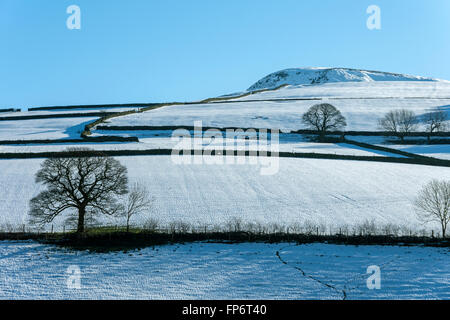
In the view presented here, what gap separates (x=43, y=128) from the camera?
Answer: 86.9 meters

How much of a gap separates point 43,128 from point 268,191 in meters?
63.5

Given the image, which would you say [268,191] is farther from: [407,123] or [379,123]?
[379,123]

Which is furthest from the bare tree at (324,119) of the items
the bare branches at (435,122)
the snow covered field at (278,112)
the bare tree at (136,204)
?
the bare tree at (136,204)

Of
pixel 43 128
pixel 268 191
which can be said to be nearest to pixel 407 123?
pixel 268 191

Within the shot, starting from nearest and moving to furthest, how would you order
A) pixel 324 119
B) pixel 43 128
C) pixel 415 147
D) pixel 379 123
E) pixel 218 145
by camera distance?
pixel 218 145 → pixel 415 147 → pixel 324 119 → pixel 379 123 → pixel 43 128

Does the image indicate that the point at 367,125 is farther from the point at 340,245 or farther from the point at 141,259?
the point at 141,259

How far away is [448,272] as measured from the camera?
2472 cm

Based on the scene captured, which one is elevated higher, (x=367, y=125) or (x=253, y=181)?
(x=367, y=125)

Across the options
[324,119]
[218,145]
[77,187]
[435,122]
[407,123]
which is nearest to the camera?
[77,187]

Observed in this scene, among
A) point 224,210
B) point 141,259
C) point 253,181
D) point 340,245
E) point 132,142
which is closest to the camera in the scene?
point 141,259

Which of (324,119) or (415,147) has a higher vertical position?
(324,119)

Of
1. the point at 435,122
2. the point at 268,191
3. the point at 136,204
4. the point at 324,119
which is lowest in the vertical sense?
the point at 136,204
